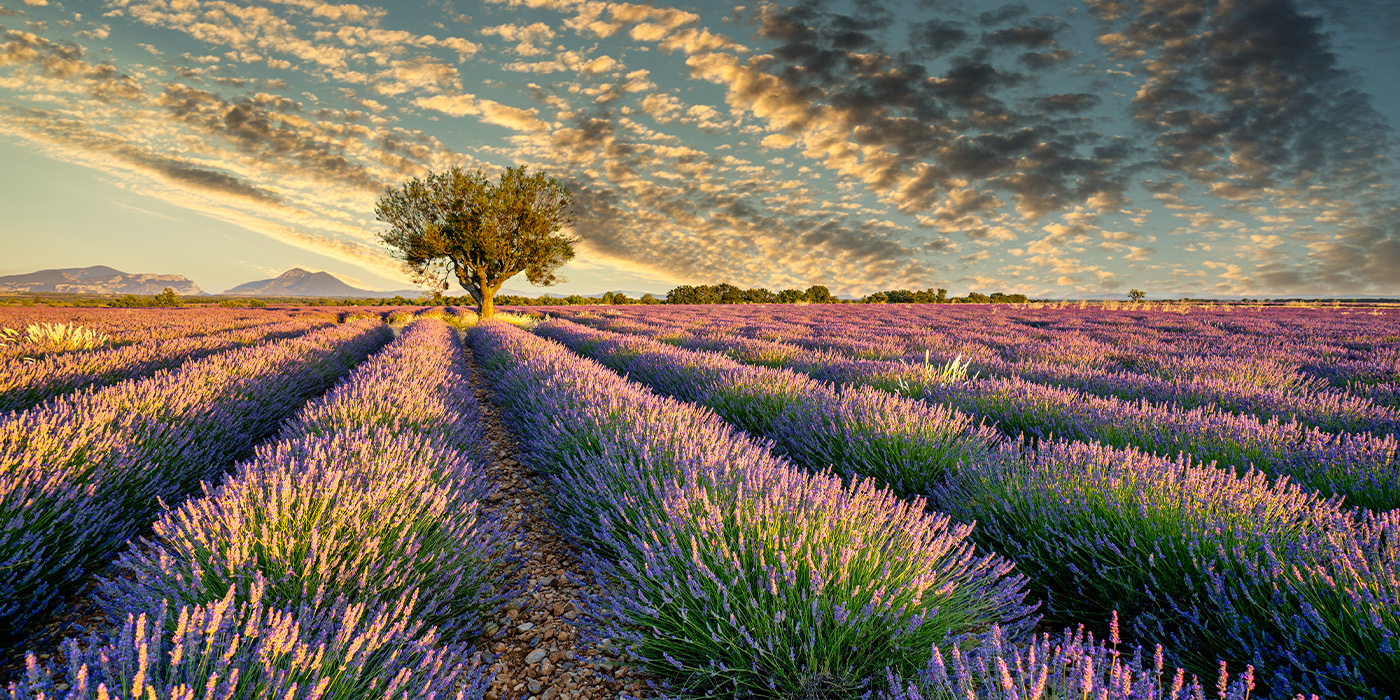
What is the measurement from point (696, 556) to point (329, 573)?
1303 mm

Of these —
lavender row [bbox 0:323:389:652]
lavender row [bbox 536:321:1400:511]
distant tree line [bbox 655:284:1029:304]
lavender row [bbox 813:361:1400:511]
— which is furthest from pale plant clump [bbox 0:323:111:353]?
distant tree line [bbox 655:284:1029:304]

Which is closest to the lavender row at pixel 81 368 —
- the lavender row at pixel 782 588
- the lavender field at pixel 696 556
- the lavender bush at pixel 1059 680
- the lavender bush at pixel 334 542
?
the lavender field at pixel 696 556

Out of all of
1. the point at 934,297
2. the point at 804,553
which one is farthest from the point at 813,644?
the point at 934,297

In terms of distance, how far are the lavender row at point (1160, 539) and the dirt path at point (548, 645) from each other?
6.01 ft

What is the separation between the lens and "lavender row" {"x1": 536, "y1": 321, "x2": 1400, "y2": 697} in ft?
4.94

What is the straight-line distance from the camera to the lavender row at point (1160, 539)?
1507 millimetres

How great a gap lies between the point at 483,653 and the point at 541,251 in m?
21.0

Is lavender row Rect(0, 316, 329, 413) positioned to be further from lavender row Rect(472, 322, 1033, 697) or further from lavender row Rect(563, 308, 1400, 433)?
lavender row Rect(563, 308, 1400, 433)

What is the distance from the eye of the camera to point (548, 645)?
2.10 m

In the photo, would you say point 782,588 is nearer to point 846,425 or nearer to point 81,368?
point 846,425

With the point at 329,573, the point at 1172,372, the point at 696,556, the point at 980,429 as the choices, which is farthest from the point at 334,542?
the point at 1172,372

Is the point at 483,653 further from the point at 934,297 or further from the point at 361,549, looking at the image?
the point at 934,297

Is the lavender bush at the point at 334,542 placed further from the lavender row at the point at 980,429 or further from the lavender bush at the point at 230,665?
the lavender row at the point at 980,429

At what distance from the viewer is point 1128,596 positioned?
76.2 inches
